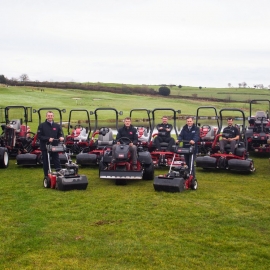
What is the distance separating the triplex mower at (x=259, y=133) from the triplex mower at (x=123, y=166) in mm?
6711

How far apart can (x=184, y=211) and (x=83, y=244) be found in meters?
2.52

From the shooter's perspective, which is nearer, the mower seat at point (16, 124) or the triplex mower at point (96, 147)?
the triplex mower at point (96, 147)

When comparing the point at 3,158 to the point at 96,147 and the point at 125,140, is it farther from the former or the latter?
the point at 125,140

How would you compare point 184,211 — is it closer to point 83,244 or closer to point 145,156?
point 83,244

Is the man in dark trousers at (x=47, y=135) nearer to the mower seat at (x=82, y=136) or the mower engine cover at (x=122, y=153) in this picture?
the mower engine cover at (x=122, y=153)

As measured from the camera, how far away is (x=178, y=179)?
1024 cm

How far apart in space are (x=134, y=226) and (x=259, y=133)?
11.8 meters

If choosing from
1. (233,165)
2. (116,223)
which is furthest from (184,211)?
(233,165)

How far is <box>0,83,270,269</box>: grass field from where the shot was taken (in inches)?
239

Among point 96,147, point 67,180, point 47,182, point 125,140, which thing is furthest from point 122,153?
point 96,147

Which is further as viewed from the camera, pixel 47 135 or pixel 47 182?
pixel 47 135

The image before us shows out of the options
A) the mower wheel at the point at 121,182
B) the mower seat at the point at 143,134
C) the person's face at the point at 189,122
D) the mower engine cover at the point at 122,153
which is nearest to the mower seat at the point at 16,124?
the mower seat at the point at 143,134

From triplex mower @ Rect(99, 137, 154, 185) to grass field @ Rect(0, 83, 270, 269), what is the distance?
298 mm

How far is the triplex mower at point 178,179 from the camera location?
10203 millimetres
